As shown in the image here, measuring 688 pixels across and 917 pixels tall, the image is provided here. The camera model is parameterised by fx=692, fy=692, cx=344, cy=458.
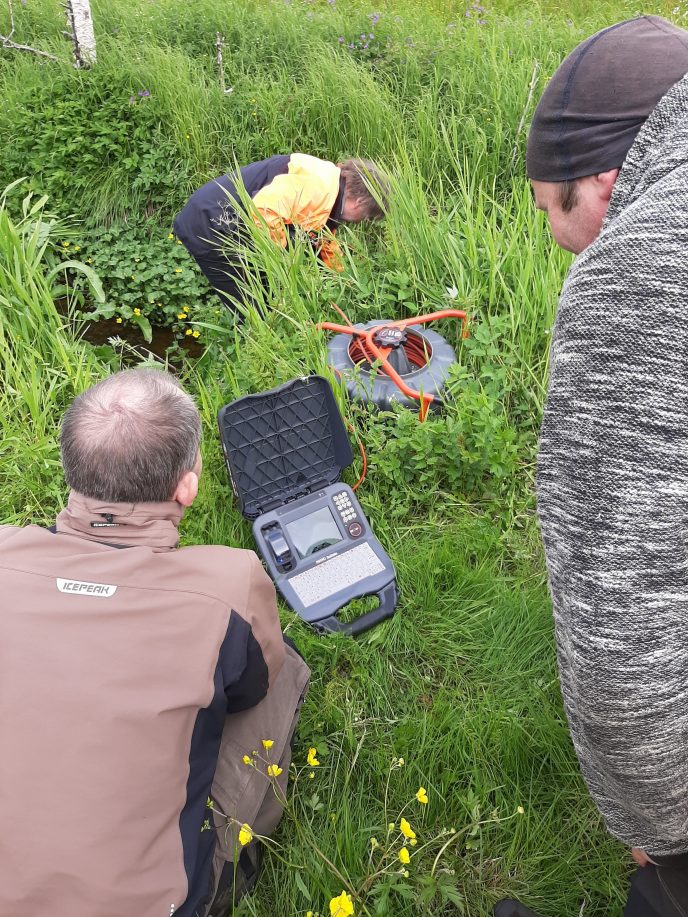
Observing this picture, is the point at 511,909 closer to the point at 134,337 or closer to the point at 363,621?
the point at 363,621

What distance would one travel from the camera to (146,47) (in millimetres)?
5188

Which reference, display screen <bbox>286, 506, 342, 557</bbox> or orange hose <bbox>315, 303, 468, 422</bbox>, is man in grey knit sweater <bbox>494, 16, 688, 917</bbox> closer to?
display screen <bbox>286, 506, 342, 557</bbox>

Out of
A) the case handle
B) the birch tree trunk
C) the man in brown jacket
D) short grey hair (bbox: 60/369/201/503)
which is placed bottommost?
the case handle

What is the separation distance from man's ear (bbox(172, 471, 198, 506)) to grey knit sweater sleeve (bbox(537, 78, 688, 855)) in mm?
826

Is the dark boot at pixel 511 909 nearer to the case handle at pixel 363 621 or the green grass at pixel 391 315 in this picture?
the green grass at pixel 391 315

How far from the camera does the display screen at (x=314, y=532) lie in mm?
2391

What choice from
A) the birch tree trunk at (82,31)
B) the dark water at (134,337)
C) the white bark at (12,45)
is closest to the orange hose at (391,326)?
the dark water at (134,337)

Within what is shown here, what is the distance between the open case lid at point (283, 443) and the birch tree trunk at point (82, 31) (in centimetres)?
408

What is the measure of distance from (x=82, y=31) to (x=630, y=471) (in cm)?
563

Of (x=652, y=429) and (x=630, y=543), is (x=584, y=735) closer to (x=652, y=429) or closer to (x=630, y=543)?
(x=630, y=543)

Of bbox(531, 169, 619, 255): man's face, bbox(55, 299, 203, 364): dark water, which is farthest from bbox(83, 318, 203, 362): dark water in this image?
bbox(531, 169, 619, 255): man's face

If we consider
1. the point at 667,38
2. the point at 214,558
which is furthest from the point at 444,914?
the point at 667,38

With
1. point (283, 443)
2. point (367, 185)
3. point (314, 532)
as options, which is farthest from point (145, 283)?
point (314, 532)

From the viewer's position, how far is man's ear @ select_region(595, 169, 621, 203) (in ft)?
3.87
